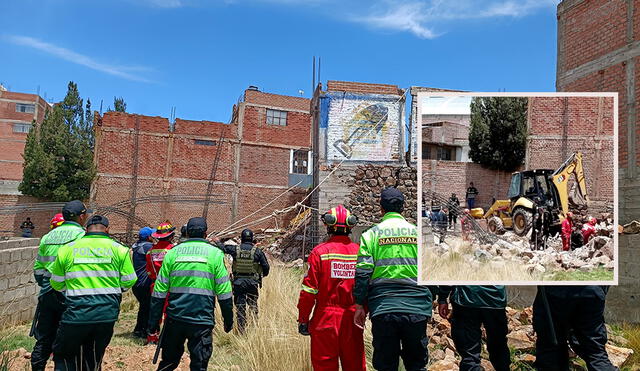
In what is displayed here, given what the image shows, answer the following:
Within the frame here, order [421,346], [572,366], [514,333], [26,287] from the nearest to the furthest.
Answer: [421,346] < [572,366] < [514,333] < [26,287]

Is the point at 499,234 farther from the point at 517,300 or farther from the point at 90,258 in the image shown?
the point at 517,300

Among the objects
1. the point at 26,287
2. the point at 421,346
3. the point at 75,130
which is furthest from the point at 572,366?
the point at 75,130

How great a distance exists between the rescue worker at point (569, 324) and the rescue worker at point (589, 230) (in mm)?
708

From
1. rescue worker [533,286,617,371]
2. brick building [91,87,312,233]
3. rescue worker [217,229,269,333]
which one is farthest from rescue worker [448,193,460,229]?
brick building [91,87,312,233]

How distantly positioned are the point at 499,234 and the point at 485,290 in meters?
1.03

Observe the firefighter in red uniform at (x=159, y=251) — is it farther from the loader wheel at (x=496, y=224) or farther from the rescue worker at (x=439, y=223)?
the loader wheel at (x=496, y=224)

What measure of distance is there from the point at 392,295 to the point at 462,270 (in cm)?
71

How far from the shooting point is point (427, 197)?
10.8 ft

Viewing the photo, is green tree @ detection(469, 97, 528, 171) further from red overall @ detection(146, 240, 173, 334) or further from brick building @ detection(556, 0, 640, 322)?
brick building @ detection(556, 0, 640, 322)

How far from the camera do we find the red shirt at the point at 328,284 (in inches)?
164

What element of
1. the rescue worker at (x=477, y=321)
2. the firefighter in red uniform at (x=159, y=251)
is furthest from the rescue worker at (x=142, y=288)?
the rescue worker at (x=477, y=321)

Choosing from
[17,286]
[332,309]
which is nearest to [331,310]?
[332,309]

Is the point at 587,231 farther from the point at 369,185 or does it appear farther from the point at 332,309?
the point at 369,185

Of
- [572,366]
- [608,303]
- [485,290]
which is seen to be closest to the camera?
[485,290]
